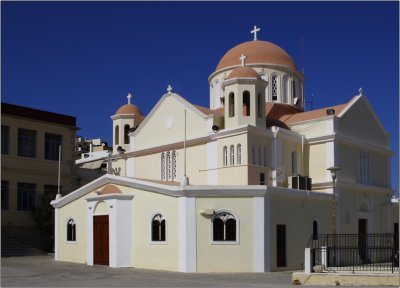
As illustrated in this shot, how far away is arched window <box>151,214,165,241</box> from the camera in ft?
88.2

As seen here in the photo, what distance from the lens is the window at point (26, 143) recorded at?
38.6 meters

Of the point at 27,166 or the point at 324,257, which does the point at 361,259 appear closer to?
the point at 324,257

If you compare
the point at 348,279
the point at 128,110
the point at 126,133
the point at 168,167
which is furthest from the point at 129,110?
the point at 348,279

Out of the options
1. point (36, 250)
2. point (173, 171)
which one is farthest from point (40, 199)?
point (173, 171)

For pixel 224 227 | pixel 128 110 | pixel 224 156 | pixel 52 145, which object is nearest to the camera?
pixel 224 227

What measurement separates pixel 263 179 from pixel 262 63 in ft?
29.5

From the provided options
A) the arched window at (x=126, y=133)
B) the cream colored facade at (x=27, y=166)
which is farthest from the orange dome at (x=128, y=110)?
the cream colored facade at (x=27, y=166)

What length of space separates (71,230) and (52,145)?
10.1m

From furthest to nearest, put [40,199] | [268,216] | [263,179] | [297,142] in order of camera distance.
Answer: [40,199] → [297,142] → [263,179] → [268,216]

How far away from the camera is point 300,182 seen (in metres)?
31.0

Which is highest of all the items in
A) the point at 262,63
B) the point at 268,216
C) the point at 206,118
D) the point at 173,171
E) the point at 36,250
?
the point at 262,63

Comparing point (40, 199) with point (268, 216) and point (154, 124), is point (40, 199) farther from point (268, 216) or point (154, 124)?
point (268, 216)

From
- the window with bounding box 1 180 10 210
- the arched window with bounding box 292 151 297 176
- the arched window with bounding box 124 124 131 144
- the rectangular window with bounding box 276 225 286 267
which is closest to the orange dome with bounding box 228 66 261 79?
the arched window with bounding box 292 151 297 176

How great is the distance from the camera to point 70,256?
31.4 meters
